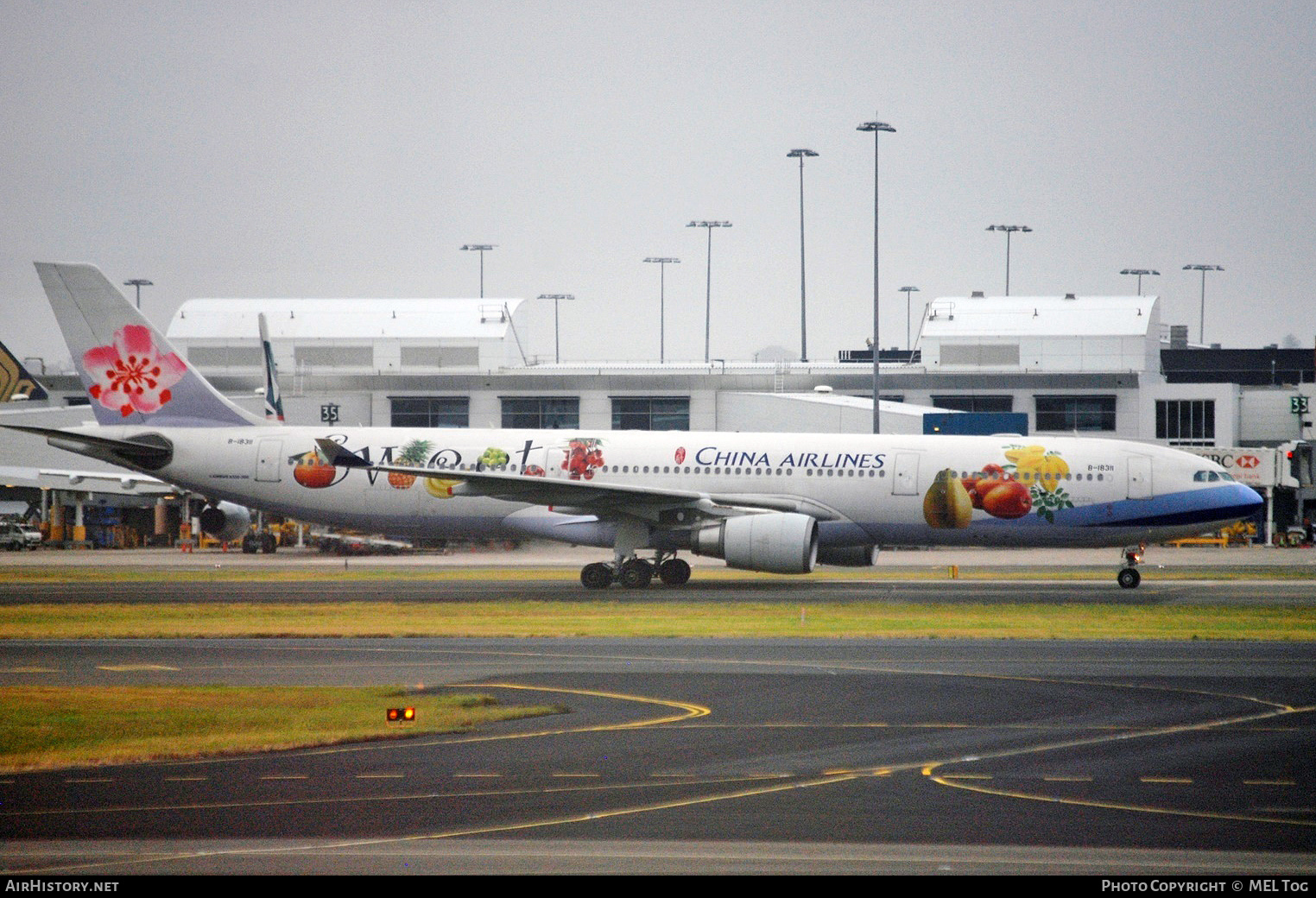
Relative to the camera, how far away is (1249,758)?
14.7m

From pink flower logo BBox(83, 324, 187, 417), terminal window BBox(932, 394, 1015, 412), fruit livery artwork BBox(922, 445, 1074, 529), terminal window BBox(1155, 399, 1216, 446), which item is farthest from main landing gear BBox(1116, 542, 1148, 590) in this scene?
terminal window BBox(1155, 399, 1216, 446)

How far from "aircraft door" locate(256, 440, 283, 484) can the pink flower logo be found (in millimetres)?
3539

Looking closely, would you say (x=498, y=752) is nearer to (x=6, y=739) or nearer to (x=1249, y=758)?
(x=6, y=739)

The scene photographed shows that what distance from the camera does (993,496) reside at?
38250mm

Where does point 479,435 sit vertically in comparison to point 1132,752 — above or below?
above

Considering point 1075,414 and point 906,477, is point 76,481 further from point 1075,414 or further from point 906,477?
point 1075,414

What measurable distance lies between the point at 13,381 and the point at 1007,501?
4608 centimetres

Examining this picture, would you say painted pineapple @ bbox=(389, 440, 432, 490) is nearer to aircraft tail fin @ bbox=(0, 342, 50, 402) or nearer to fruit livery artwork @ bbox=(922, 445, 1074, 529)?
fruit livery artwork @ bbox=(922, 445, 1074, 529)

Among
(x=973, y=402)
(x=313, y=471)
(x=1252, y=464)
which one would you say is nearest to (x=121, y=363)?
(x=313, y=471)

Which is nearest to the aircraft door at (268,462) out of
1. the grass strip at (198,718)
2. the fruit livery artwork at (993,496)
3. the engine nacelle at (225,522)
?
the engine nacelle at (225,522)

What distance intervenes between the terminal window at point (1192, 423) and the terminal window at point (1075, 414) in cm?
336

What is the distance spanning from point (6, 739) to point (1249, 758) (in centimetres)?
1357

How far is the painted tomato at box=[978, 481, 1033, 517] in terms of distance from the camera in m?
38.2

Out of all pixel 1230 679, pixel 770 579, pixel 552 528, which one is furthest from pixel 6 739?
pixel 770 579
